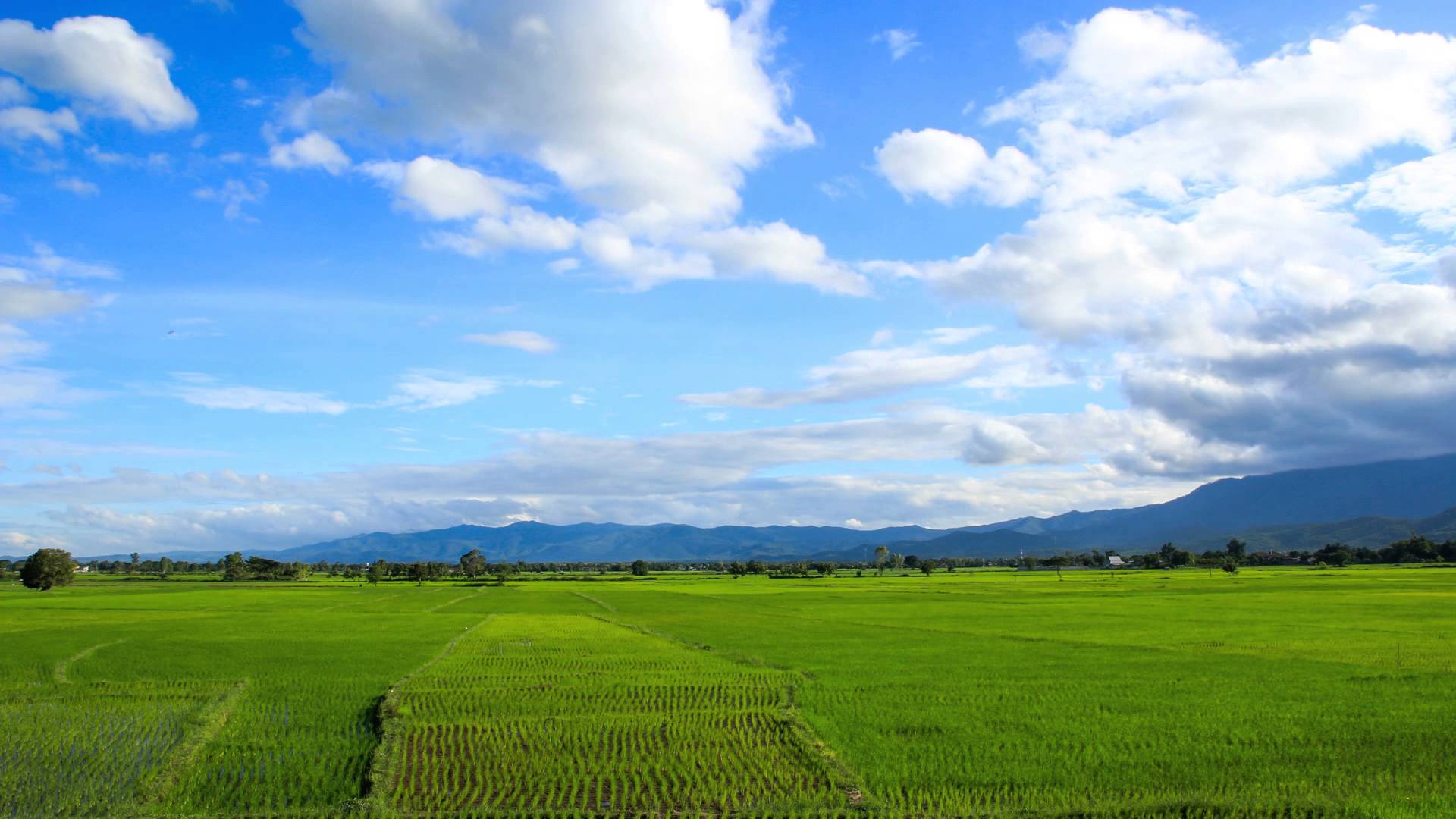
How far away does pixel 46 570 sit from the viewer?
81.9 metres

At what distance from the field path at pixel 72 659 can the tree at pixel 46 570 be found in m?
64.6

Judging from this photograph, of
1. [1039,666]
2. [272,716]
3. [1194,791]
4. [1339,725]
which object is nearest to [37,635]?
[272,716]

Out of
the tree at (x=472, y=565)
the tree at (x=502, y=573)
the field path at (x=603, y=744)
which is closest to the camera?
the field path at (x=603, y=744)

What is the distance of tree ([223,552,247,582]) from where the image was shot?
413 feet

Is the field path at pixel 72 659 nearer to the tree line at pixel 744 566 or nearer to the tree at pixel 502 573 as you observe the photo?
the tree at pixel 502 573

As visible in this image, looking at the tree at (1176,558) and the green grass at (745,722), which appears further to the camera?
the tree at (1176,558)

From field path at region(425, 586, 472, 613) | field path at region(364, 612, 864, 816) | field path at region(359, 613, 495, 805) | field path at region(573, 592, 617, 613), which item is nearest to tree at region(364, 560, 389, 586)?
field path at region(425, 586, 472, 613)

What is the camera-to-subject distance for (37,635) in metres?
34.9

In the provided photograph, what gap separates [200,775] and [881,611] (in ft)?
123

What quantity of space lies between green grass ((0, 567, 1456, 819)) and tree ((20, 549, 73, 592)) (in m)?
58.4

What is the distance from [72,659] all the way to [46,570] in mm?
70732

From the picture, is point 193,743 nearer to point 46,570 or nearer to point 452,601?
point 452,601

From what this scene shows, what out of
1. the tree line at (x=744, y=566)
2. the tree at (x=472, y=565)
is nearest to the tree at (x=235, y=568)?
the tree line at (x=744, y=566)

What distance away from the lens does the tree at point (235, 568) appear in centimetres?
12581
